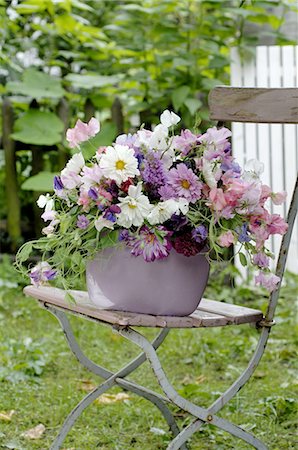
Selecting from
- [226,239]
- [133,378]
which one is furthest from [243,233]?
[133,378]

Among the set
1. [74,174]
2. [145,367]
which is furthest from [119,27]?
[74,174]

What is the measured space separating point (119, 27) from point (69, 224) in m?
3.66

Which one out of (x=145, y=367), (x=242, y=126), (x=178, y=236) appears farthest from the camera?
(x=242, y=126)

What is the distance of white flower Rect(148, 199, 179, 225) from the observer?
2234 millimetres

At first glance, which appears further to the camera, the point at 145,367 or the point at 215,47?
the point at 215,47

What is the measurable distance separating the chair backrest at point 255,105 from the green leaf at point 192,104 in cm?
283

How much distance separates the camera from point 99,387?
106 inches

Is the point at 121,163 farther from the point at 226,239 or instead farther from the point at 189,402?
the point at 189,402

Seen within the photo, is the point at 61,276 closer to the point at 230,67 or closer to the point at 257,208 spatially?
the point at 257,208

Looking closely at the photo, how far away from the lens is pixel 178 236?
2303 millimetres

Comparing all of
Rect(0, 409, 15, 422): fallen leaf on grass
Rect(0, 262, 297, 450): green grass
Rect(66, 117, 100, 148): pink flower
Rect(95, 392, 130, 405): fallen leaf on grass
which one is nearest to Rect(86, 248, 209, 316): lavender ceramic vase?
Rect(66, 117, 100, 148): pink flower

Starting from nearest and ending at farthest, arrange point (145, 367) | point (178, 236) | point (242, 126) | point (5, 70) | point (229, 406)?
point (178, 236)
point (229, 406)
point (145, 367)
point (242, 126)
point (5, 70)

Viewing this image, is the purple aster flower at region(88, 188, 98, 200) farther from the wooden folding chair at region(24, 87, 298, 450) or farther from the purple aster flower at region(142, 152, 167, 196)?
the wooden folding chair at region(24, 87, 298, 450)

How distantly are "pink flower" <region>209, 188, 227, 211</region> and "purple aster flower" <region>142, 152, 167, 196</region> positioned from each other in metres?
0.12
